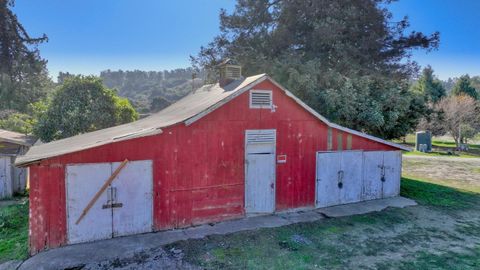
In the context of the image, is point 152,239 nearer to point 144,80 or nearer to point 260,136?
point 260,136

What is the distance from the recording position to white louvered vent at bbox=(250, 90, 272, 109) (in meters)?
9.70

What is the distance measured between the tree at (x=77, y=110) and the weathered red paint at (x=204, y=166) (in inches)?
406

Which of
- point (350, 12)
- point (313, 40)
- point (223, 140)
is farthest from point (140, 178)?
point (350, 12)

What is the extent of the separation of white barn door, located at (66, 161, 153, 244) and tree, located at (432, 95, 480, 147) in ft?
112

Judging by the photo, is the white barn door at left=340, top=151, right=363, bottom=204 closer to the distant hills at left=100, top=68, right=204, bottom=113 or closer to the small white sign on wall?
the small white sign on wall

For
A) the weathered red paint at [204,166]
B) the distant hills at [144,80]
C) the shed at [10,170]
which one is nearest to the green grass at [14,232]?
the weathered red paint at [204,166]

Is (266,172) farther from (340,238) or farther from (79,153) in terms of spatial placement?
(79,153)

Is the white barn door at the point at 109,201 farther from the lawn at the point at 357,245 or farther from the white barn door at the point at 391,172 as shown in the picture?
the white barn door at the point at 391,172

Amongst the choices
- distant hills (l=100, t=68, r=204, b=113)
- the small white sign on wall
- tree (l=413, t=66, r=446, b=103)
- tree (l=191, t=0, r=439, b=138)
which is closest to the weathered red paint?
the small white sign on wall

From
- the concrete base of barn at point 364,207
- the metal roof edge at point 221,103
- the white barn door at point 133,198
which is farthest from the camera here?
the concrete base of barn at point 364,207

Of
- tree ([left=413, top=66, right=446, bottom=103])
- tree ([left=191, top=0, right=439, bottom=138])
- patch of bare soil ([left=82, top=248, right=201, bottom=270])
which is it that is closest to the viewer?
patch of bare soil ([left=82, top=248, right=201, bottom=270])

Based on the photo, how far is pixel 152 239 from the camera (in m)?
7.92

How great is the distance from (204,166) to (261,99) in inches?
111

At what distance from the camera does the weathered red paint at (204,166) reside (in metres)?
7.29
